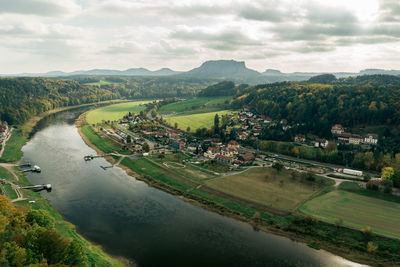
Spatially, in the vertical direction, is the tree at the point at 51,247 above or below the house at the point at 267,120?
below

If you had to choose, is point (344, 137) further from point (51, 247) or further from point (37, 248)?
point (37, 248)

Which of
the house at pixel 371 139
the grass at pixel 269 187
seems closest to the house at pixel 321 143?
the house at pixel 371 139

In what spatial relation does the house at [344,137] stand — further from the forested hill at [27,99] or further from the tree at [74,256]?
the forested hill at [27,99]

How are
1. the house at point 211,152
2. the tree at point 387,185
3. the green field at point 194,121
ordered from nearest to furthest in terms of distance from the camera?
the tree at point 387,185, the house at point 211,152, the green field at point 194,121

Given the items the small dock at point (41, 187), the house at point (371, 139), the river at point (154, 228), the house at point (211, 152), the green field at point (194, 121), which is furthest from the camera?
the green field at point (194, 121)

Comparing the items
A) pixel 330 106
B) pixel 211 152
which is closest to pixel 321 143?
pixel 330 106

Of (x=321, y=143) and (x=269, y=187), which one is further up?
(x=321, y=143)

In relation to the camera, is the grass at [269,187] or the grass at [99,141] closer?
the grass at [269,187]
